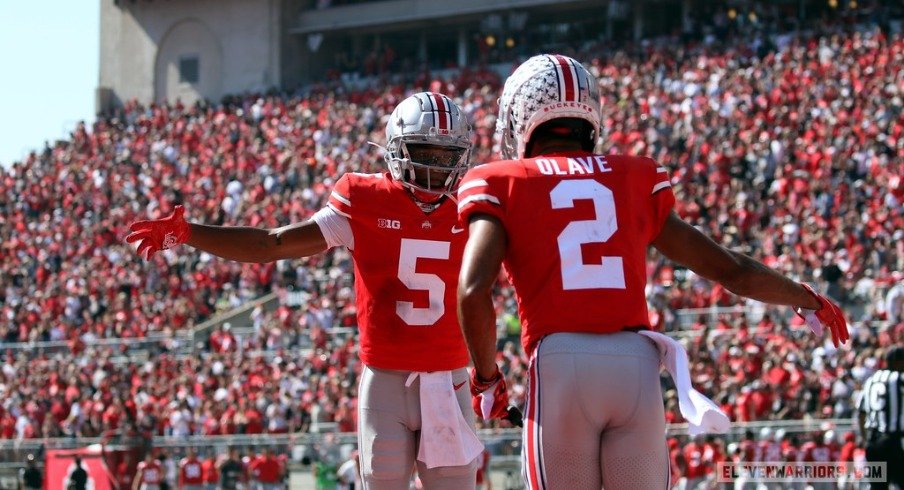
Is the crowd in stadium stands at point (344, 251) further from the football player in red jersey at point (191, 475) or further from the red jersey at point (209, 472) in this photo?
the football player in red jersey at point (191, 475)

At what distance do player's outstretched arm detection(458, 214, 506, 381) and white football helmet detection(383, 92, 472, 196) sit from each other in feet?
4.85

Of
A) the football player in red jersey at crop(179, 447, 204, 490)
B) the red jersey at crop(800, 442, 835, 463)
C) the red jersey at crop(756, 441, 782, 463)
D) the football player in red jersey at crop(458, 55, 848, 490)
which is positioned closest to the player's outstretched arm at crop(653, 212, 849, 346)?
the football player in red jersey at crop(458, 55, 848, 490)

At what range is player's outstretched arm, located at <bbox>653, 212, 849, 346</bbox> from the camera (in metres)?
4.45

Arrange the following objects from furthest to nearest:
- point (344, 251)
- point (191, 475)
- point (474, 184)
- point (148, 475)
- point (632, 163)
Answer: point (344, 251), point (191, 475), point (148, 475), point (632, 163), point (474, 184)

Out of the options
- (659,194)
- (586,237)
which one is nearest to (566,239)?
(586,237)

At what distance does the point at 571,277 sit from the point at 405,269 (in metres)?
1.74

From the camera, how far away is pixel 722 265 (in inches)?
176

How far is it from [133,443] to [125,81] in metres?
25.5

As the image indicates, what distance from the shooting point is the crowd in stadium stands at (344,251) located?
666 inches

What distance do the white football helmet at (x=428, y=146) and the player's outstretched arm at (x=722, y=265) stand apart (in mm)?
1341

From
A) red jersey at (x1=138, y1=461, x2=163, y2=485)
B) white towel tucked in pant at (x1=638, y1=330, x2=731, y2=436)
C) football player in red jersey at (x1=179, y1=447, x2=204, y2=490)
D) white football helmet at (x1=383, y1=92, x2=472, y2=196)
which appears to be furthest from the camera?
football player in red jersey at (x1=179, y1=447, x2=204, y2=490)

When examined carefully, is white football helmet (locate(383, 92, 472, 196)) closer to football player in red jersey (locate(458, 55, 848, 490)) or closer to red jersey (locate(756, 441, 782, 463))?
football player in red jersey (locate(458, 55, 848, 490))

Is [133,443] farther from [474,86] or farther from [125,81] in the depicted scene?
[125,81]

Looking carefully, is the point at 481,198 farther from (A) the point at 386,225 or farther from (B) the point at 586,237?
(A) the point at 386,225
